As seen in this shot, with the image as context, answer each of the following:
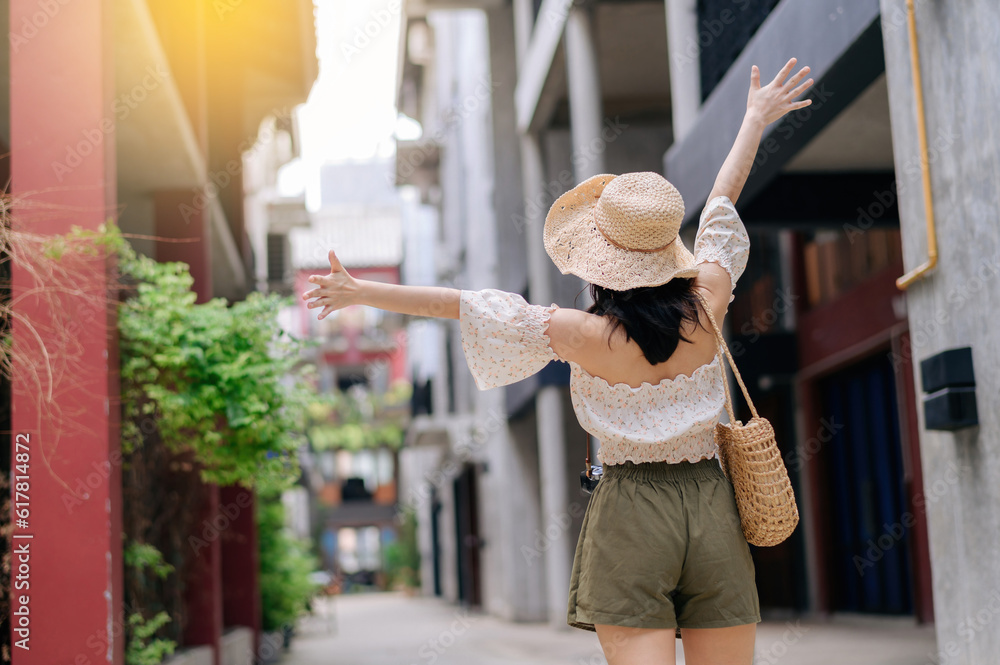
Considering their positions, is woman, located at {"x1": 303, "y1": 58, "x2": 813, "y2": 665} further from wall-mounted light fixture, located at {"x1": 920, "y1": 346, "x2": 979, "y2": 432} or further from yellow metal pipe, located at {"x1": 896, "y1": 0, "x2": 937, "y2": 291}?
yellow metal pipe, located at {"x1": 896, "y1": 0, "x2": 937, "y2": 291}

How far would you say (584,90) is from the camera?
11.1 meters

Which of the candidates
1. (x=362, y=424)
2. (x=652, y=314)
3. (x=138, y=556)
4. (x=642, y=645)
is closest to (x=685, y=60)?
(x=138, y=556)

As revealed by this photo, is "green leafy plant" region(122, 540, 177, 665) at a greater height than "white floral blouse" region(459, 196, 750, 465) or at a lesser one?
lesser

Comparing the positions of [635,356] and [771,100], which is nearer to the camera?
[635,356]

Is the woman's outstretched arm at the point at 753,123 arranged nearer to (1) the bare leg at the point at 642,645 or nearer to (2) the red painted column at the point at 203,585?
(1) the bare leg at the point at 642,645

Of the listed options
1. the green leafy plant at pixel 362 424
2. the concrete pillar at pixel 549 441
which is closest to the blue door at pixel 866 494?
the concrete pillar at pixel 549 441

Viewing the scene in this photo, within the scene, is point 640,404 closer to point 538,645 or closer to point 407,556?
point 538,645

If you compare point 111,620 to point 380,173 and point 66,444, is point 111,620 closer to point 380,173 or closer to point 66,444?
point 66,444

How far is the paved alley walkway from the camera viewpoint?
9.47 meters

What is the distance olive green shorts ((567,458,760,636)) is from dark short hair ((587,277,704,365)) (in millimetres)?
267

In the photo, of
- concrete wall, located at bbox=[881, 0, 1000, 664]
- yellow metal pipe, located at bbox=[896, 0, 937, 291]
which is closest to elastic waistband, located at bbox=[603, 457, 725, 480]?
concrete wall, located at bbox=[881, 0, 1000, 664]

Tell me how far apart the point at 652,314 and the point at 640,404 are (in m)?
0.20

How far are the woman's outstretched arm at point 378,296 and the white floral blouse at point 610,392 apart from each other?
52 mm

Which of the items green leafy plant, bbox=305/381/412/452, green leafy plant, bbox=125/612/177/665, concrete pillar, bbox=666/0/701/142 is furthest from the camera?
green leafy plant, bbox=305/381/412/452
